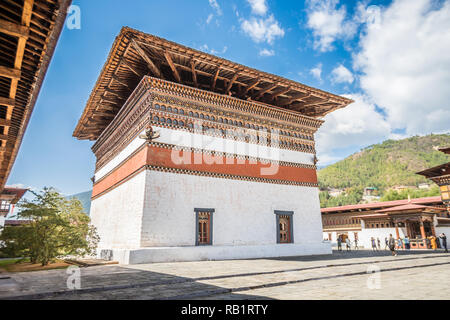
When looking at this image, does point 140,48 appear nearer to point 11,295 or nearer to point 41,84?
point 41,84

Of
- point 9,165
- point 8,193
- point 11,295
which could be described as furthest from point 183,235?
point 8,193

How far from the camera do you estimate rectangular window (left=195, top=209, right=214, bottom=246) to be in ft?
38.0

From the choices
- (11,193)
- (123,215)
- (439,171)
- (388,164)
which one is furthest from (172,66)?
(388,164)

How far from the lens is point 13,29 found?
4059 mm

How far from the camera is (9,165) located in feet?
39.9

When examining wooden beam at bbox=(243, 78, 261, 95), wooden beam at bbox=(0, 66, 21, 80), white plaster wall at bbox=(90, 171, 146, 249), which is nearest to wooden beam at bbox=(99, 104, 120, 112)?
white plaster wall at bbox=(90, 171, 146, 249)

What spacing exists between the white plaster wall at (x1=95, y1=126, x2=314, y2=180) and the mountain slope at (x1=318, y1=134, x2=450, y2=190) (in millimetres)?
103512

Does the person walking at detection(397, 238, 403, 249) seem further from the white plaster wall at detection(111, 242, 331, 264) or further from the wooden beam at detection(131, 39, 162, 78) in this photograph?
the wooden beam at detection(131, 39, 162, 78)

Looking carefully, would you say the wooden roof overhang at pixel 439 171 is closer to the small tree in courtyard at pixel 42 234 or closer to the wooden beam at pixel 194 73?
the wooden beam at pixel 194 73

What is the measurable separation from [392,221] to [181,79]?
2227 cm

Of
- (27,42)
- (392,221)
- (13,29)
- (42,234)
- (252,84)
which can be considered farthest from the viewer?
(392,221)

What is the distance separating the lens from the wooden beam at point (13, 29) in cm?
396

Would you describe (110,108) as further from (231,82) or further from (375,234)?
(375,234)
